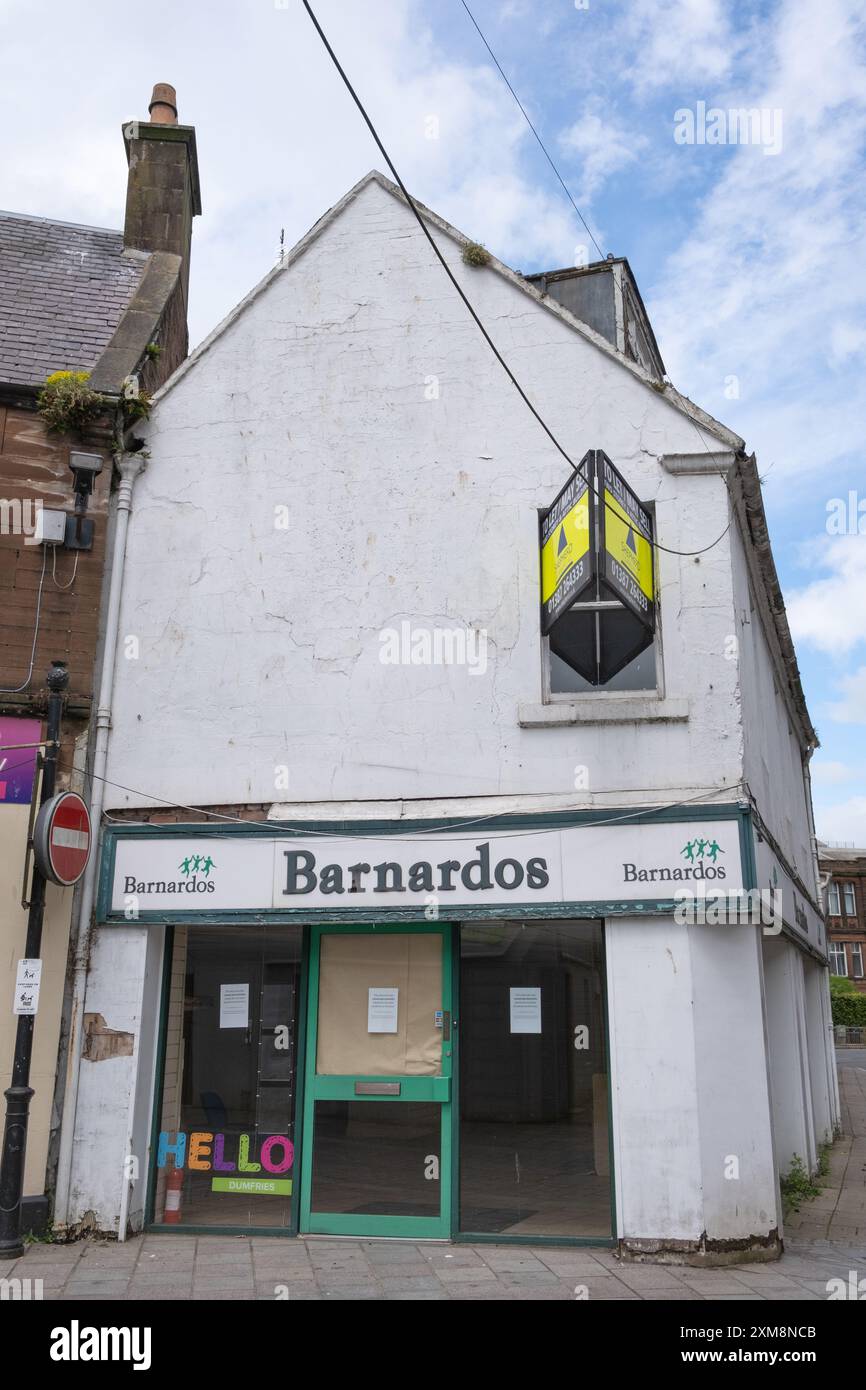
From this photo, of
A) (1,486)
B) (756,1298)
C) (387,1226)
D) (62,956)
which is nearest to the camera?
(756,1298)

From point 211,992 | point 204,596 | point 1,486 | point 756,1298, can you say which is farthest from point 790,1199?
point 1,486

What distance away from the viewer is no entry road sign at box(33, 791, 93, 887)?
8.27m

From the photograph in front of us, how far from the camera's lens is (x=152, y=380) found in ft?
36.1

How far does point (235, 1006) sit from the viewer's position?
9.09 m

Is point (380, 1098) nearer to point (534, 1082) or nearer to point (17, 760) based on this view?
point (534, 1082)

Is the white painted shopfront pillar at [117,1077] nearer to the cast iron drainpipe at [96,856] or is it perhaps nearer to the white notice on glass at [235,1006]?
the cast iron drainpipe at [96,856]

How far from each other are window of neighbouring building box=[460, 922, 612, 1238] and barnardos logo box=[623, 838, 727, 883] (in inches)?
24.2

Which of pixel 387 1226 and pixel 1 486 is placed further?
pixel 1 486

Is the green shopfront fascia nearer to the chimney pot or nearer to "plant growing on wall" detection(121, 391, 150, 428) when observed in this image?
"plant growing on wall" detection(121, 391, 150, 428)

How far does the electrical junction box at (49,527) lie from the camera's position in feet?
31.0

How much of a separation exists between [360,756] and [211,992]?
2344 millimetres

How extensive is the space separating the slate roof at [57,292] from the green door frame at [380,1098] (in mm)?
5896

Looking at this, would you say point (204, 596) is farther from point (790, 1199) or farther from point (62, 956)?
point (790, 1199)

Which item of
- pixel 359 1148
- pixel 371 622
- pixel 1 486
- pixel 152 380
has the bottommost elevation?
pixel 359 1148
